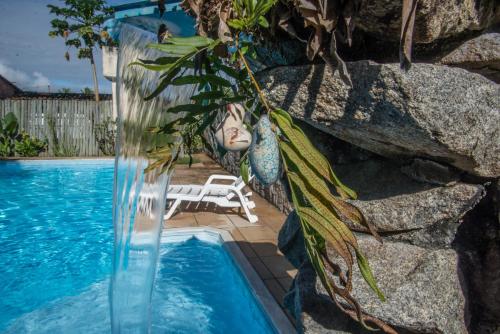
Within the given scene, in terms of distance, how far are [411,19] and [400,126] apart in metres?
0.42

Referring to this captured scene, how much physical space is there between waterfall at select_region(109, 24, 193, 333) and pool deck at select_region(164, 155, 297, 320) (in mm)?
1369

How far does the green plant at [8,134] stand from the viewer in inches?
517

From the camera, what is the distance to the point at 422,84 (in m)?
1.24

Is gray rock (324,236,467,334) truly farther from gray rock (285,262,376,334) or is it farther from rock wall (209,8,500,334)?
gray rock (285,262,376,334)

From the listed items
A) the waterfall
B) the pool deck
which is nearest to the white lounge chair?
the pool deck

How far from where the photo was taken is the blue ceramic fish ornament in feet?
3.82

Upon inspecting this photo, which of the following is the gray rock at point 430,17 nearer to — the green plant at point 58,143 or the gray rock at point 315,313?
the gray rock at point 315,313

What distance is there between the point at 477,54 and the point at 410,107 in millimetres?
627

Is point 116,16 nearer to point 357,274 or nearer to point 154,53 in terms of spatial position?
point 154,53

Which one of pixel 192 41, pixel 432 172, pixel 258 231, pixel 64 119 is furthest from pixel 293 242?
pixel 64 119

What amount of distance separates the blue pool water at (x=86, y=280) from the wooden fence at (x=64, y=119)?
22.2 feet

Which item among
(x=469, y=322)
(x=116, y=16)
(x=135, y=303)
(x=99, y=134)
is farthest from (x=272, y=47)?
(x=99, y=134)

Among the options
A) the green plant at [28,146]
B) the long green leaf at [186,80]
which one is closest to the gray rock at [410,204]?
the long green leaf at [186,80]

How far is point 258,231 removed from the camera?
5.81 metres
